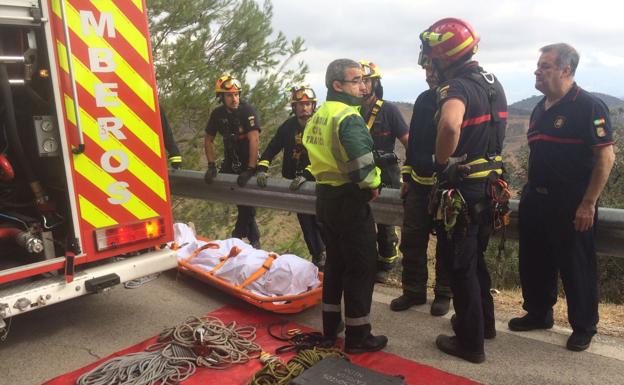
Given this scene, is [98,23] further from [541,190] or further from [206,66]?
[206,66]

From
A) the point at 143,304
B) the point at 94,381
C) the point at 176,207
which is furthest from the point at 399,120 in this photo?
the point at 176,207

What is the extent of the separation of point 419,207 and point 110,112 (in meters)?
2.30

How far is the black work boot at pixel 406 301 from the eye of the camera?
3.82 metres

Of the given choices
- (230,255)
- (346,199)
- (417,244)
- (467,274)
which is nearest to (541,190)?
(467,274)

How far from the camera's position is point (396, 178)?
494 cm

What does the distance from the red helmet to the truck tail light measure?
2350 mm

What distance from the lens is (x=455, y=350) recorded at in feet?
10.2

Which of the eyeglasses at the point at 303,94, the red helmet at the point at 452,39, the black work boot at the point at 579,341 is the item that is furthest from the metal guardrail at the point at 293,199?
the red helmet at the point at 452,39

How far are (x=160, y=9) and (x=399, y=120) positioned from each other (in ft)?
18.6

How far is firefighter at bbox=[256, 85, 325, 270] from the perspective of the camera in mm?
5188

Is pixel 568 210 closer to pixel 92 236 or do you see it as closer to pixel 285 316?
pixel 285 316

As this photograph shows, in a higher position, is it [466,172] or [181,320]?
[466,172]

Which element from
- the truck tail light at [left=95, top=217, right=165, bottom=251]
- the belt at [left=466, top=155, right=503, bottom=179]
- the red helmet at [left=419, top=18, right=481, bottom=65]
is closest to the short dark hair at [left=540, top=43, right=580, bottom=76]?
the red helmet at [left=419, top=18, right=481, bottom=65]

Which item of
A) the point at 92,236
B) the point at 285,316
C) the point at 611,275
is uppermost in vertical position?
the point at 92,236
